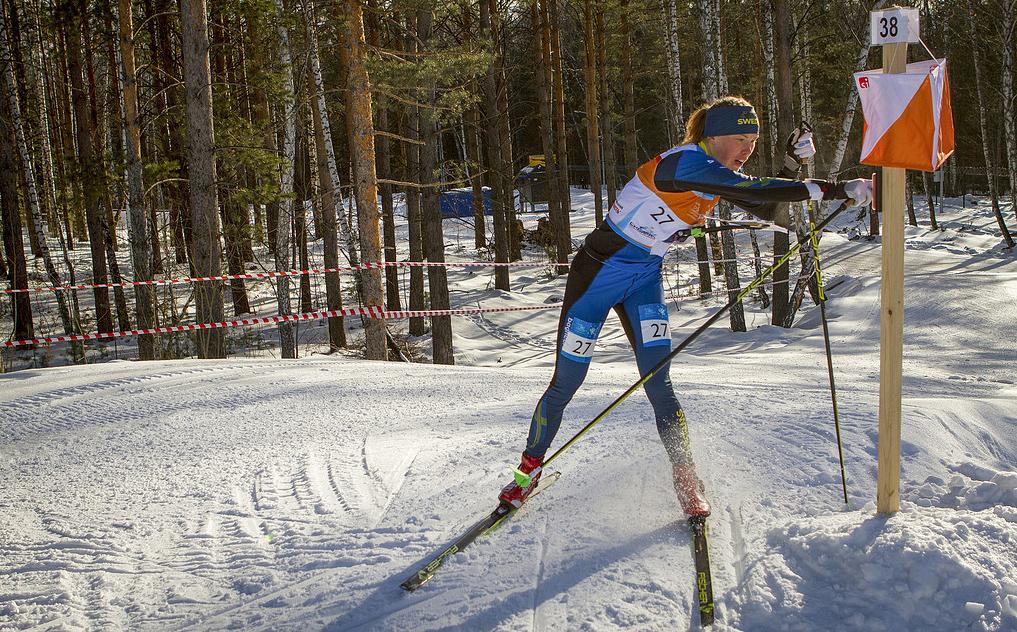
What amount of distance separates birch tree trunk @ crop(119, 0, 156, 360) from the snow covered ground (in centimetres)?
598

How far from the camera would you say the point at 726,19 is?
2427 cm

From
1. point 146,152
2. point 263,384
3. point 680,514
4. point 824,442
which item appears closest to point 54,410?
point 263,384

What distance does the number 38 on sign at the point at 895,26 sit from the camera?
3029 mm

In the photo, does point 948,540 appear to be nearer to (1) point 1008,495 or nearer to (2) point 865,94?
(1) point 1008,495

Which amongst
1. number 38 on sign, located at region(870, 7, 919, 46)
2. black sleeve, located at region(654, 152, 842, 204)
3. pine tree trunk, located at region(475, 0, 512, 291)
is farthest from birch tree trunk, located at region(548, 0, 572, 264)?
number 38 on sign, located at region(870, 7, 919, 46)

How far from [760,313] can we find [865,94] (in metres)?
12.3

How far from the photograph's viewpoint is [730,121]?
3486 millimetres

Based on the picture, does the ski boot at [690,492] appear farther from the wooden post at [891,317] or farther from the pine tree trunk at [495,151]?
the pine tree trunk at [495,151]

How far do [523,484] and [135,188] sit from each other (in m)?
12.2

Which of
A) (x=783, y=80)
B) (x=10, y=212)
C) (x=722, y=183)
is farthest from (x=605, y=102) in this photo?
(x=722, y=183)

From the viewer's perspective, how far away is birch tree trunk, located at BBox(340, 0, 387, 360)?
10117mm

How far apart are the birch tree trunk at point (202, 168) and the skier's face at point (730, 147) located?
8.62 metres

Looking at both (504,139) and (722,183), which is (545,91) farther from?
(722,183)

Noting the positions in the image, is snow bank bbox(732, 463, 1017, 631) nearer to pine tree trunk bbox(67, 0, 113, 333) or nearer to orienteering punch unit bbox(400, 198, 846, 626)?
orienteering punch unit bbox(400, 198, 846, 626)
